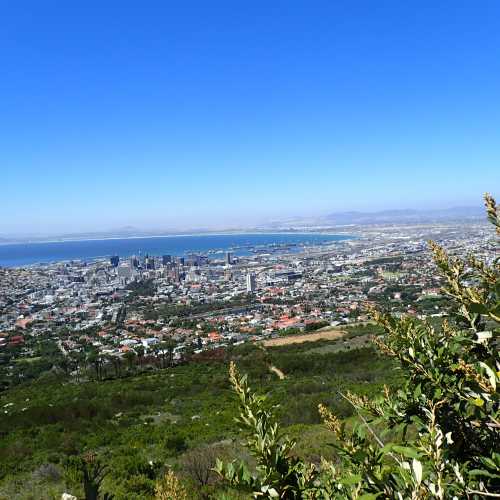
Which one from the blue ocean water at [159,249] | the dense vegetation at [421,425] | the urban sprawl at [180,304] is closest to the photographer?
the dense vegetation at [421,425]

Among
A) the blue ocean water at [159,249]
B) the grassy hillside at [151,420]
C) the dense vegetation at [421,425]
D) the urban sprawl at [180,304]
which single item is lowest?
the urban sprawl at [180,304]

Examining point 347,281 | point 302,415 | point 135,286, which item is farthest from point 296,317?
point 135,286

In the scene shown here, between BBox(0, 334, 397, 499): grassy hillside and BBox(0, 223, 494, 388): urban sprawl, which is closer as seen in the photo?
BBox(0, 334, 397, 499): grassy hillside

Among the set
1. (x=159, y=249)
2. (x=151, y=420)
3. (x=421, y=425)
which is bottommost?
(x=159, y=249)

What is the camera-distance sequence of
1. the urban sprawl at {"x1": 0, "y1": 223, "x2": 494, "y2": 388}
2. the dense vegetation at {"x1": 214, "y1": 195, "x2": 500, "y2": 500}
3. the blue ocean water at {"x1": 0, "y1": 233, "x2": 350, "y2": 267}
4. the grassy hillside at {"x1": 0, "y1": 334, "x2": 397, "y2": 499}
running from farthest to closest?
1. the blue ocean water at {"x1": 0, "y1": 233, "x2": 350, "y2": 267}
2. the urban sprawl at {"x1": 0, "y1": 223, "x2": 494, "y2": 388}
3. the grassy hillside at {"x1": 0, "y1": 334, "x2": 397, "y2": 499}
4. the dense vegetation at {"x1": 214, "y1": 195, "x2": 500, "y2": 500}

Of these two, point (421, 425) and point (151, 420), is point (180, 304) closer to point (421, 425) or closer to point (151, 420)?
point (151, 420)

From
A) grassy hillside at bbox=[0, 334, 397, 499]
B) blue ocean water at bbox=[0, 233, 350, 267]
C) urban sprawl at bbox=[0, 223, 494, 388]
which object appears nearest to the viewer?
grassy hillside at bbox=[0, 334, 397, 499]

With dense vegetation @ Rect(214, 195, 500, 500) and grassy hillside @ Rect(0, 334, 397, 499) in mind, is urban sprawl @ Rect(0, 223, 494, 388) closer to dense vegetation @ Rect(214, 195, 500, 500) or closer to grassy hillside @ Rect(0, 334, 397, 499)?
dense vegetation @ Rect(214, 195, 500, 500)

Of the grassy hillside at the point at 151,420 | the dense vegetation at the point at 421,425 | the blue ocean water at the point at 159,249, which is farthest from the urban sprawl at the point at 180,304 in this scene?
the blue ocean water at the point at 159,249

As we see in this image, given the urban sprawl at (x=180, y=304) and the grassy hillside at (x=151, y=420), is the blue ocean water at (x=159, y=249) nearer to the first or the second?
the urban sprawl at (x=180, y=304)

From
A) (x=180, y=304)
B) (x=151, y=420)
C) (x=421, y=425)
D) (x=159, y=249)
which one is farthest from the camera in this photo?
(x=159, y=249)

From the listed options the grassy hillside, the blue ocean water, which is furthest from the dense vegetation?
the blue ocean water

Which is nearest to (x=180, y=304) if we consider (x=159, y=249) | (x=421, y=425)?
(x=421, y=425)
